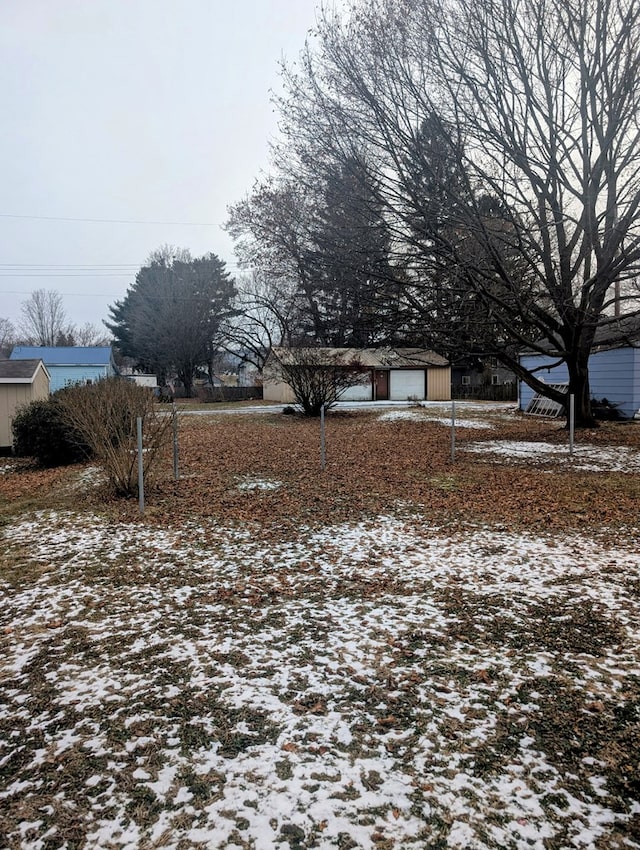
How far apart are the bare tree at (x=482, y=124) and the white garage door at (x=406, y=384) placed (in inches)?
814

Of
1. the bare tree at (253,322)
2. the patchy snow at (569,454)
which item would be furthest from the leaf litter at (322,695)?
the bare tree at (253,322)

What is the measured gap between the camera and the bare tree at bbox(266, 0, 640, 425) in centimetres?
930

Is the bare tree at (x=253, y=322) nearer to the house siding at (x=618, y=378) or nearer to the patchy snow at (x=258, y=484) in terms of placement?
the house siding at (x=618, y=378)

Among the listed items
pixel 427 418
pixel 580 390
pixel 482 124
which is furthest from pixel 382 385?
pixel 482 124

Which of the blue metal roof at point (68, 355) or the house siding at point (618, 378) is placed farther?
the blue metal roof at point (68, 355)

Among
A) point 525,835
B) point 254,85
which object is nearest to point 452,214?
point 254,85

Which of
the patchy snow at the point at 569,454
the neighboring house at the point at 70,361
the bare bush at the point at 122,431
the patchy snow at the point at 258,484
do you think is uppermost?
the neighboring house at the point at 70,361

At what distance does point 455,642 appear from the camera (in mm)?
3156

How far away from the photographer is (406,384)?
3241 cm

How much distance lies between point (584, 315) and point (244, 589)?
10.5m

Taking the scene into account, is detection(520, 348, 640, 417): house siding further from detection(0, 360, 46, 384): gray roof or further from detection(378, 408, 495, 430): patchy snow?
detection(0, 360, 46, 384): gray roof

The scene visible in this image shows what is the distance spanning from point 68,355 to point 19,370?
2310 centimetres

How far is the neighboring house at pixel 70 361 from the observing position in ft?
104

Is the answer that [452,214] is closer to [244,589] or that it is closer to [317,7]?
[317,7]
